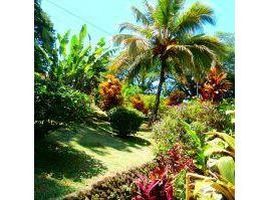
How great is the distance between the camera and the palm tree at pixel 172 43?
11455mm

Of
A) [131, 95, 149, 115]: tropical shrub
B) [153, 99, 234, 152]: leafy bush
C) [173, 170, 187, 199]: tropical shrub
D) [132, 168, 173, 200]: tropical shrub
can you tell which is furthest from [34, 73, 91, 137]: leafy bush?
[131, 95, 149, 115]: tropical shrub

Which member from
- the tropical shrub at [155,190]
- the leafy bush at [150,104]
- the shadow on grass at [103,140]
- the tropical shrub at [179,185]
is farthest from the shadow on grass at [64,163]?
the leafy bush at [150,104]

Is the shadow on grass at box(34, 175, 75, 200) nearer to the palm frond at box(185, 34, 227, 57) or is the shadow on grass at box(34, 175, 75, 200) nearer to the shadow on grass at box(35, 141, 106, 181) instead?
the shadow on grass at box(35, 141, 106, 181)

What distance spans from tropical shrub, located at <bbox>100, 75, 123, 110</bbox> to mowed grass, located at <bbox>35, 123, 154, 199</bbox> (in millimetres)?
2599

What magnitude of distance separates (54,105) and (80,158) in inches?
40.5

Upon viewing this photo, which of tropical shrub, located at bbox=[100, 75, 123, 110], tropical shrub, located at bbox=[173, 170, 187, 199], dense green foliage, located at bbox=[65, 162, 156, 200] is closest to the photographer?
tropical shrub, located at bbox=[173, 170, 187, 199]

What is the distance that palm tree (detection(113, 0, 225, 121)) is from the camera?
11.5 metres

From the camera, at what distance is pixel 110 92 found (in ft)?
39.6
